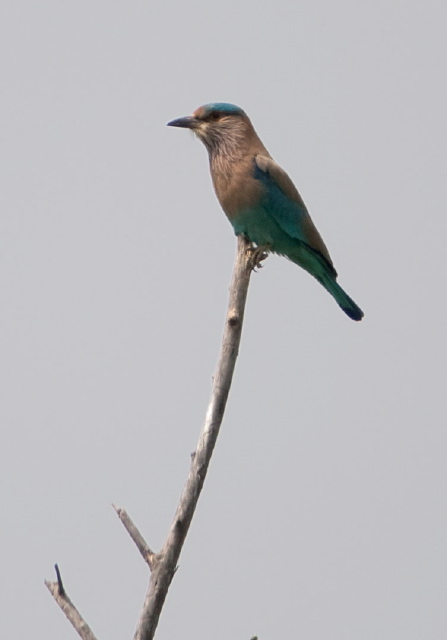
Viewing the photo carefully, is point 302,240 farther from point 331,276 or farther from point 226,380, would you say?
point 226,380

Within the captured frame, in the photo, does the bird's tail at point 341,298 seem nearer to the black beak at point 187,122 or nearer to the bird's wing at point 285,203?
the bird's wing at point 285,203

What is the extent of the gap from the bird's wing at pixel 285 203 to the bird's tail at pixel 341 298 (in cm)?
25

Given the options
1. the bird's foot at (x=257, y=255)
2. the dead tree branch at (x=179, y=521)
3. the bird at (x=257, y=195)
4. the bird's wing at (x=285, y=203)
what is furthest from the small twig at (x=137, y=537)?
the bird's wing at (x=285, y=203)

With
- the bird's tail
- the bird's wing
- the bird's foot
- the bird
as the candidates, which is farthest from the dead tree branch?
the bird's tail

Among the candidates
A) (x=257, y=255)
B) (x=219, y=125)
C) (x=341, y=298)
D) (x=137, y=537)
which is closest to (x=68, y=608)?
(x=137, y=537)

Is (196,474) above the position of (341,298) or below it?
below

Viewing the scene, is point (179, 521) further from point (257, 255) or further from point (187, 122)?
point (187, 122)

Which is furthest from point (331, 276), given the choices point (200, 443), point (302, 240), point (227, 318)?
point (200, 443)

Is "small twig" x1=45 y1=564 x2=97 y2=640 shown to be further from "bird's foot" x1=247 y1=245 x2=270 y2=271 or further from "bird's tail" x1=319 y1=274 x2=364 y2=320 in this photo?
"bird's tail" x1=319 y1=274 x2=364 y2=320

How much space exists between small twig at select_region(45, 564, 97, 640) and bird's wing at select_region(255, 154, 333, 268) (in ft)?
12.4

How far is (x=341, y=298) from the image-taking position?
935cm

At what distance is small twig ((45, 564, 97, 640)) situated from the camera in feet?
19.0

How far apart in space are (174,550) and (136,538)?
211 millimetres

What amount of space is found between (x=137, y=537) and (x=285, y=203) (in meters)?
3.72
